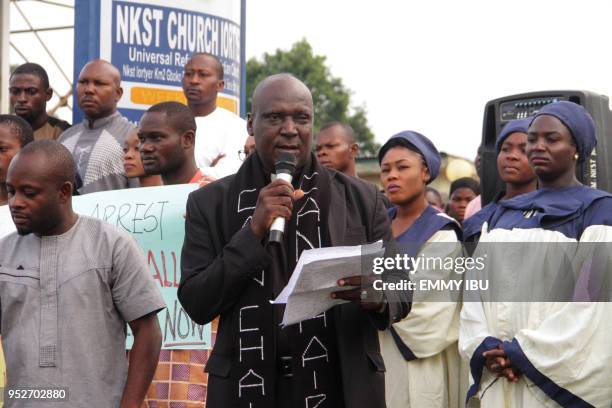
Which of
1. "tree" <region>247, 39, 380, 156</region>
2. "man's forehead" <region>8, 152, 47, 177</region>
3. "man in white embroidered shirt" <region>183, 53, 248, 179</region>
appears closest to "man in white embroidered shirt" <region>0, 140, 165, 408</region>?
"man's forehead" <region>8, 152, 47, 177</region>

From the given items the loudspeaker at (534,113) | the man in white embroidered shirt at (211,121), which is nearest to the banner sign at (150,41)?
the man in white embroidered shirt at (211,121)

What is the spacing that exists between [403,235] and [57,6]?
906cm

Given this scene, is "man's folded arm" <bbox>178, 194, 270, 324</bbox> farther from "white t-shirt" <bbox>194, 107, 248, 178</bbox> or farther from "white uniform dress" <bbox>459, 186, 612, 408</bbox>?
"white t-shirt" <bbox>194, 107, 248, 178</bbox>

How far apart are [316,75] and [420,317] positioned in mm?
56379

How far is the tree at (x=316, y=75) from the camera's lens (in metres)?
61.6

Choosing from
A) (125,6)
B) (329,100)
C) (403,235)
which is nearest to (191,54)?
(125,6)

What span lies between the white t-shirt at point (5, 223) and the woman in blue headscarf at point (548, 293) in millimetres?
2553

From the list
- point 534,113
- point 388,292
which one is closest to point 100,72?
point 534,113

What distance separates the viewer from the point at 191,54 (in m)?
9.45

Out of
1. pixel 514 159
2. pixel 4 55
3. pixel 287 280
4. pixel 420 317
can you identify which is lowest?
pixel 420 317

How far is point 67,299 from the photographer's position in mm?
4770

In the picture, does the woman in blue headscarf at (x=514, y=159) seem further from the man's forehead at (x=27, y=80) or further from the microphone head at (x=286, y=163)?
the man's forehead at (x=27, y=80)

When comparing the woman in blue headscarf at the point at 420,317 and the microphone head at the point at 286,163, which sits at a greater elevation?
the microphone head at the point at 286,163
